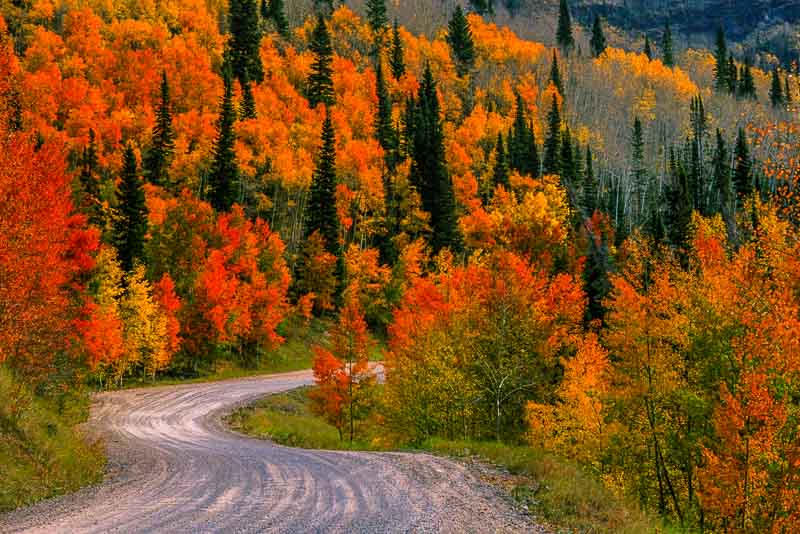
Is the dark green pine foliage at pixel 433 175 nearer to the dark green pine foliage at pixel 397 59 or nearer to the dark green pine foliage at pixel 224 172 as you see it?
the dark green pine foliage at pixel 397 59

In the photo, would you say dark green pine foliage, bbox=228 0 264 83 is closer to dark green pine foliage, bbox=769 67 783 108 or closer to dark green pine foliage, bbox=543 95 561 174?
dark green pine foliage, bbox=543 95 561 174

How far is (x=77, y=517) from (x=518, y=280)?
31368 mm

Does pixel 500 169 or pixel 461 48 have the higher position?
pixel 461 48

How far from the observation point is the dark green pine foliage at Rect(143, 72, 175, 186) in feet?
249

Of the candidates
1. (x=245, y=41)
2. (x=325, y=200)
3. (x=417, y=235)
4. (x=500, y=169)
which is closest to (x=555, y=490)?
(x=325, y=200)

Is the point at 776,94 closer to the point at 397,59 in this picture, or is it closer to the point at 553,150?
the point at 553,150

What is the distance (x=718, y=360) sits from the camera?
30375 millimetres

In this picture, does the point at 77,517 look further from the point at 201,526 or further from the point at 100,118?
the point at 100,118

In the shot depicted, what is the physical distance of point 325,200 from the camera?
8000cm

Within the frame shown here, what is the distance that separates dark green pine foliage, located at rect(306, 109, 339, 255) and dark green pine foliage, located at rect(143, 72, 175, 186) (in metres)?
17.8

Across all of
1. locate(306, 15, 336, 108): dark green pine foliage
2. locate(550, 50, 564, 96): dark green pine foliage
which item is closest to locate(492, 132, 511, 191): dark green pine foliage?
locate(306, 15, 336, 108): dark green pine foliage

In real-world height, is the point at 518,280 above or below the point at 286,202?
below

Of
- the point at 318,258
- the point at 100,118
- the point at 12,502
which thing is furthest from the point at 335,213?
the point at 12,502

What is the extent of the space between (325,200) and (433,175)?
23.5m
